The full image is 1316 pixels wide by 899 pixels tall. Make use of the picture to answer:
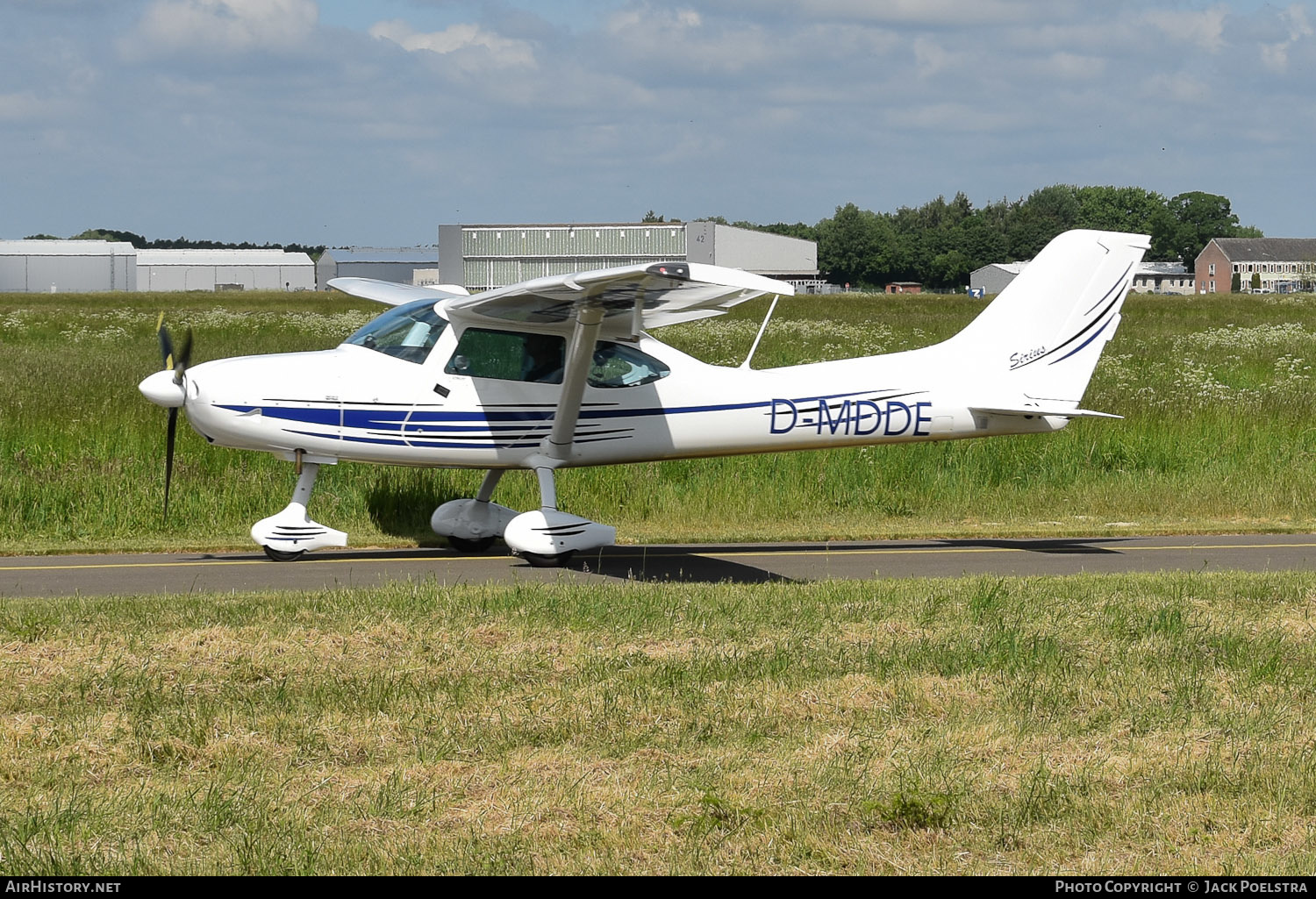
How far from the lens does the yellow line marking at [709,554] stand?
1204 cm

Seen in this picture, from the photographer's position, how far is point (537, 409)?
1219 centimetres

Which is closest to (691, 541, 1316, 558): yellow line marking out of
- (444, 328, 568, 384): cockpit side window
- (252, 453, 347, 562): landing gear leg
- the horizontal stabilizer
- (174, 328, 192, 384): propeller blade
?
the horizontal stabilizer

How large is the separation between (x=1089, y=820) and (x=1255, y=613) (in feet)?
14.2

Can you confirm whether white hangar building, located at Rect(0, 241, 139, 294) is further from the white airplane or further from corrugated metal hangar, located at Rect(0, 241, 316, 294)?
the white airplane

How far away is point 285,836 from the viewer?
4.92 meters

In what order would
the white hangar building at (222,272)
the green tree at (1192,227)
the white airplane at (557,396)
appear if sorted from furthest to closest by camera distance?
1. the green tree at (1192,227)
2. the white hangar building at (222,272)
3. the white airplane at (557,396)

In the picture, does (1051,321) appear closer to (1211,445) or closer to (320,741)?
(1211,445)

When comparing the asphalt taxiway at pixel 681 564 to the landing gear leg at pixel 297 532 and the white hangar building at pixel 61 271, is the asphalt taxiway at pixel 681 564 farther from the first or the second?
the white hangar building at pixel 61 271

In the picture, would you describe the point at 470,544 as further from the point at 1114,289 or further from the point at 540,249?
the point at 540,249

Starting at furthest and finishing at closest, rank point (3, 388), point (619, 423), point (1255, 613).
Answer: point (3, 388) → point (619, 423) → point (1255, 613)

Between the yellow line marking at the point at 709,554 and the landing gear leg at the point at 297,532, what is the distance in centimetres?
13

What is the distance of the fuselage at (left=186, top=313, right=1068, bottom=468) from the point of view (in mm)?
11703

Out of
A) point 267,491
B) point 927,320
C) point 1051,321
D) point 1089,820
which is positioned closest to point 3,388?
point 267,491

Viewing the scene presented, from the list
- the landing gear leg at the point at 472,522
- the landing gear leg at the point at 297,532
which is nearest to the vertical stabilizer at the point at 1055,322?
the landing gear leg at the point at 472,522
